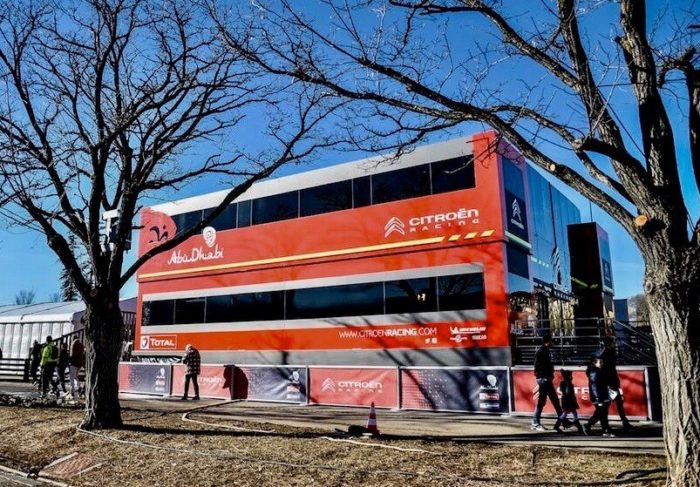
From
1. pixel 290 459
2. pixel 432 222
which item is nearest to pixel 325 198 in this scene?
pixel 432 222

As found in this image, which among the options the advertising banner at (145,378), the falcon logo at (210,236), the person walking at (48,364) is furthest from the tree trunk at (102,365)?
the falcon logo at (210,236)

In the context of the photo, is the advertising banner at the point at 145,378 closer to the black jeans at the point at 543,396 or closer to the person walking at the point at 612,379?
the black jeans at the point at 543,396

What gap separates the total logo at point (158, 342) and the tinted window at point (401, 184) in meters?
9.36

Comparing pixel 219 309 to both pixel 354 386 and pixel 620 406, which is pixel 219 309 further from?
pixel 620 406

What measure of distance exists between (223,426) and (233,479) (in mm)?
3510

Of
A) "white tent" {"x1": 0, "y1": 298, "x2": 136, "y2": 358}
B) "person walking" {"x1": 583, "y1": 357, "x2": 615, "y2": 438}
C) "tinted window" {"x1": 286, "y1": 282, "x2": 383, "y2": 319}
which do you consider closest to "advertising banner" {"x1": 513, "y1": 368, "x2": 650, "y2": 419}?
"person walking" {"x1": 583, "y1": 357, "x2": 615, "y2": 438}

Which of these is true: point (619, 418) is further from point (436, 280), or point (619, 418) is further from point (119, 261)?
point (119, 261)

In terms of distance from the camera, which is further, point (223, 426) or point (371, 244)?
point (371, 244)

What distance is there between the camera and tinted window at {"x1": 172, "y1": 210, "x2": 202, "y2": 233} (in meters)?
20.5

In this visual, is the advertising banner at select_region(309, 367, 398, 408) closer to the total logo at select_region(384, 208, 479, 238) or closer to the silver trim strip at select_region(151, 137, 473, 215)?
the total logo at select_region(384, 208, 479, 238)

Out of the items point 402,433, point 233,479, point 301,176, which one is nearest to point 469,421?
point 402,433

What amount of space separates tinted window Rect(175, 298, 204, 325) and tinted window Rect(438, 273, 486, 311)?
9112 mm

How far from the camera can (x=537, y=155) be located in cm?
609

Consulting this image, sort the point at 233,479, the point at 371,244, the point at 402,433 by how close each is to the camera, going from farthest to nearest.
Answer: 1. the point at 371,244
2. the point at 402,433
3. the point at 233,479
